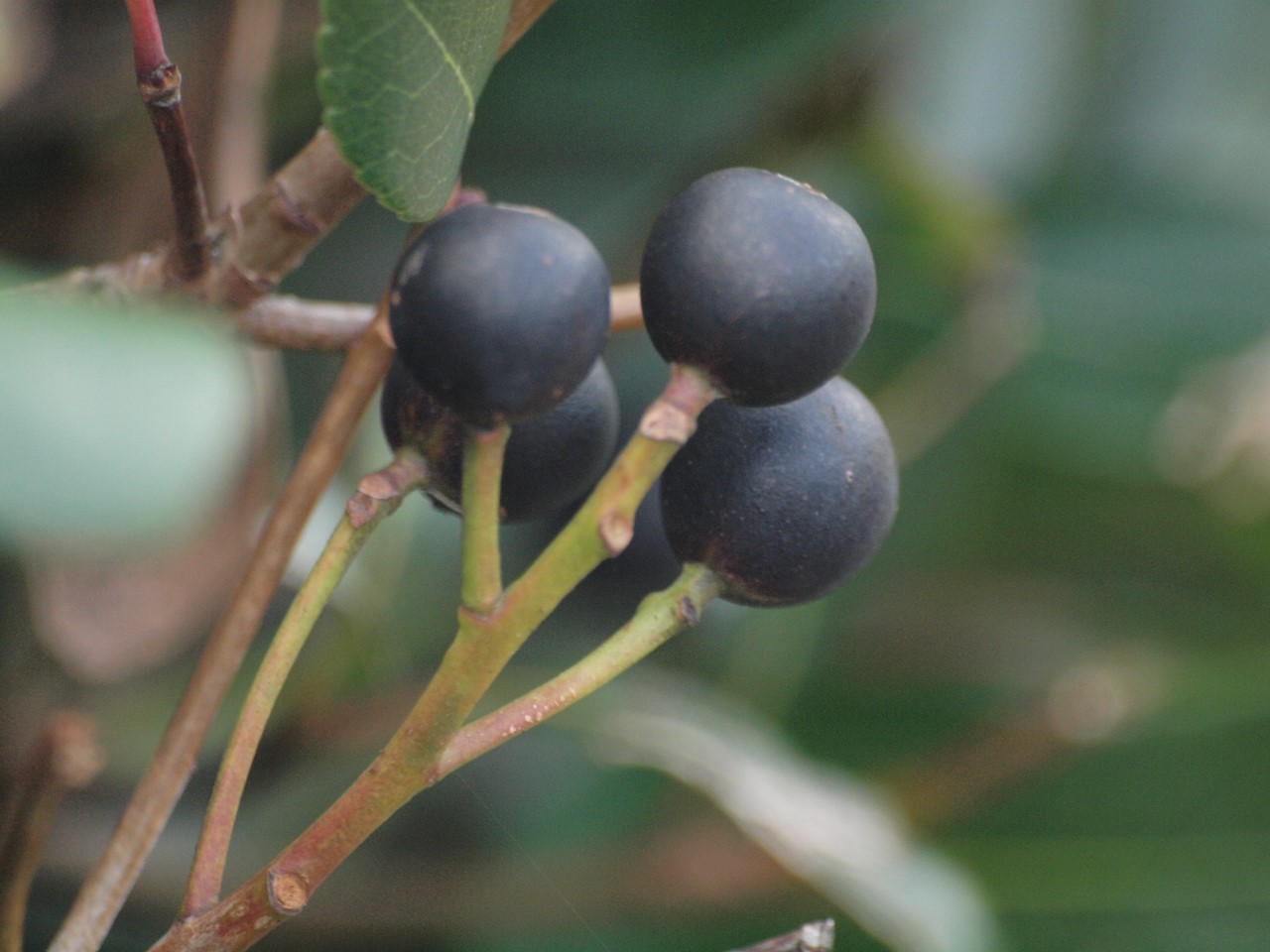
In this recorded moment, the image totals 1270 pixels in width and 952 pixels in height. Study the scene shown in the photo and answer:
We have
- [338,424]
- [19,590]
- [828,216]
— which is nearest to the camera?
[828,216]

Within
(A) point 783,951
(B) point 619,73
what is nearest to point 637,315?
(A) point 783,951

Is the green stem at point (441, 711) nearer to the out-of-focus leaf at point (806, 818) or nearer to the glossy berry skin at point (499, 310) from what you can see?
the glossy berry skin at point (499, 310)

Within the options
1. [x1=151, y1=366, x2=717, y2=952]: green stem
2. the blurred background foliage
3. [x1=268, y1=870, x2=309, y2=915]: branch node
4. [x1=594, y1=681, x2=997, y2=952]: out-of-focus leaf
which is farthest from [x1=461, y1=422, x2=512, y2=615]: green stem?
[x1=594, y1=681, x2=997, y2=952]: out-of-focus leaf

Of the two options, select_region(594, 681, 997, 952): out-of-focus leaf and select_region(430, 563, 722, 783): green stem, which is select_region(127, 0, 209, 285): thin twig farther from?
select_region(594, 681, 997, 952): out-of-focus leaf

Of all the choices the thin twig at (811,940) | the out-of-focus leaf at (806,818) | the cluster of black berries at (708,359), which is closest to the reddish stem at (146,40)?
the cluster of black berries at (708,359)

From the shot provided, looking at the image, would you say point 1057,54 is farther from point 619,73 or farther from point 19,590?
point 19,590

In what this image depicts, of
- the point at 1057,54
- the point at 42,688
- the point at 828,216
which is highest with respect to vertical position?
the point at 828,216

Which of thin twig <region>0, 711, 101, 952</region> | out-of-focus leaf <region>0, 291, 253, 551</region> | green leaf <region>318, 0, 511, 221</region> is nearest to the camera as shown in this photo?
out-of-focus leaf <region>0, 291, 253, 551</region>
